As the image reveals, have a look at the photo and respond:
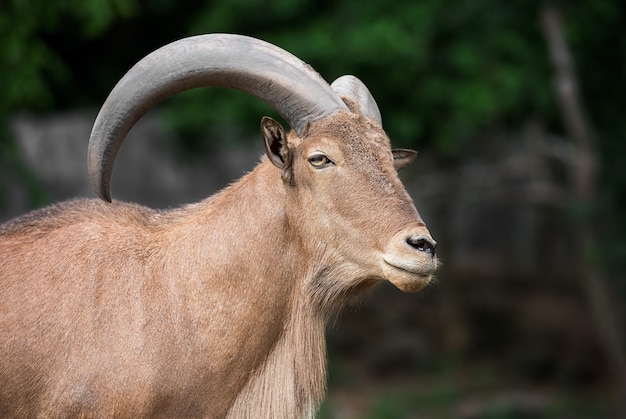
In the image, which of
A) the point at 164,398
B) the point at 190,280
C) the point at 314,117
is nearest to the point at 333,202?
the point at 314,117

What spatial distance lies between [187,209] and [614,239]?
8.32 metres

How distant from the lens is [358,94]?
5.32 m

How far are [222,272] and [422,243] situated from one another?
110cm

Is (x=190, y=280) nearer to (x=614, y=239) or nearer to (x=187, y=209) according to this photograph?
(x=187, y=209)

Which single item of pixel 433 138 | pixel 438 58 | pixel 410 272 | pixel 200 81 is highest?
pixel 438 58

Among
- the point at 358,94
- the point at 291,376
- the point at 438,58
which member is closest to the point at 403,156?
the point at 358,94

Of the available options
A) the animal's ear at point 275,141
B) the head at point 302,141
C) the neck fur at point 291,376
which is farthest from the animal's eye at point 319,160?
the neck fur at point 291,376

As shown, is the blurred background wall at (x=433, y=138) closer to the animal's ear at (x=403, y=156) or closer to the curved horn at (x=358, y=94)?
the curved horn at (x=358, y=94)

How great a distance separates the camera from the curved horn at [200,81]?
Result: 15.5 ft

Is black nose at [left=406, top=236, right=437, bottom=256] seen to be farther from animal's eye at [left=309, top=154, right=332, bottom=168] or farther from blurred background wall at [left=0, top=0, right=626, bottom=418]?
blurred background wall at [left=0, top=0, right=626, bottom=418]

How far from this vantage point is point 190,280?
15.9 ft

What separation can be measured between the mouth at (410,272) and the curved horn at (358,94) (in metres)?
0.97

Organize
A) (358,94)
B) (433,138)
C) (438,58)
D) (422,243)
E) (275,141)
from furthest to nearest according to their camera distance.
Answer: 1. (433,138)
2. (438,58)
3. (358,94)
4. (275,141)
5. (422,243)

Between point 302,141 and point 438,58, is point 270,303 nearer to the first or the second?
point 302,141
